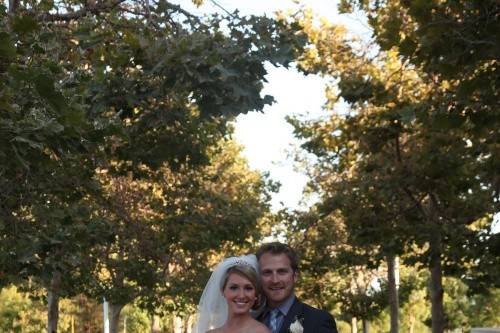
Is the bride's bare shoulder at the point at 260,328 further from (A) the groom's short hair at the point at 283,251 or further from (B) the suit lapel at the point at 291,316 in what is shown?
(A) the groom's short hair at the point at 283,251

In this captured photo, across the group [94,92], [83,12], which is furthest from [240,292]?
[83,12]

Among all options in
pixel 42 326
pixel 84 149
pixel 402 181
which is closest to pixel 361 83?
pixel 402 181

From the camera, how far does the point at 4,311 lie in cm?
8081

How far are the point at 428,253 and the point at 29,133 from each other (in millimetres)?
14694

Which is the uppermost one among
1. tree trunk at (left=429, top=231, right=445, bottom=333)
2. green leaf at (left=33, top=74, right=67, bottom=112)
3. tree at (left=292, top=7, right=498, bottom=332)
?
tree at (left=292, top=7, right=498, bottom=332)

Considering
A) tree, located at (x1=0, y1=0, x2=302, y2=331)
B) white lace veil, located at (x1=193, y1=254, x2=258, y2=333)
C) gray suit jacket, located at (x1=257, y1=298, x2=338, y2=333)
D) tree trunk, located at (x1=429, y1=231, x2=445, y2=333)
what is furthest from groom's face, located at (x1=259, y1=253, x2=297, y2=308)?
tree trunk, located at (x1=429, y1=231, x2=445, y2=333)

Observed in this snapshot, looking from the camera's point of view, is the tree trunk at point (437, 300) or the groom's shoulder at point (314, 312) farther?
the tree trunk at point (437, 300)

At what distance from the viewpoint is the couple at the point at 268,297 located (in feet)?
17.3

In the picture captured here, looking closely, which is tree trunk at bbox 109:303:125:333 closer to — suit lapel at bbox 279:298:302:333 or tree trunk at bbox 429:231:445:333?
tree trunk at bbox 429:231:445:333

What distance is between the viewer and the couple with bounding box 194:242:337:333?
5277 millimetres

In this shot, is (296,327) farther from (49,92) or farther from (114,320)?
(114,320)

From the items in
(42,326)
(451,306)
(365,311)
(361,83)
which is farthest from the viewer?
(42,326)

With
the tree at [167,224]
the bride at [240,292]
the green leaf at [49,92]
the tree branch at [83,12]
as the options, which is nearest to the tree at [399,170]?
the tree at [167,224]

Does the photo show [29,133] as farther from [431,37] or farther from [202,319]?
[431,37]
